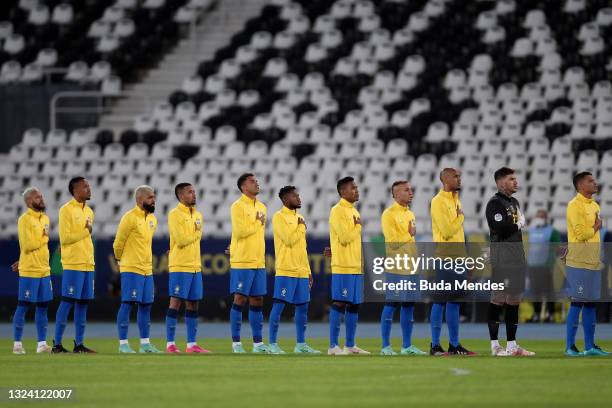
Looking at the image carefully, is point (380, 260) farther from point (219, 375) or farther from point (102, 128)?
point (102, 128)

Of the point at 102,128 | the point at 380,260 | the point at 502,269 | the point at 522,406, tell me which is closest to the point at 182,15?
the point at 102,128

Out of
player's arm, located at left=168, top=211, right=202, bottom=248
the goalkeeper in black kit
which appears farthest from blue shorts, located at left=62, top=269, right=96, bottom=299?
the goalkeeper in black kit

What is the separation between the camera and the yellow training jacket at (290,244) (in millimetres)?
18094

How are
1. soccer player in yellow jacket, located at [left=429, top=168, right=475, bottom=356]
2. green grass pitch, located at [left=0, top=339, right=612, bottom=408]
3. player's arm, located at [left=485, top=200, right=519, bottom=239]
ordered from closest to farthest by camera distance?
green grass pitch, located at [left=0, top=339, right=612, bottom=408], player's arm, located at [left=485, top=200, right=519, bottom=239], soccer player in yellow jacket, located at [left=429, top=168, right=475, bottom=356]

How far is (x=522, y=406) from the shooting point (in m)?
11.2

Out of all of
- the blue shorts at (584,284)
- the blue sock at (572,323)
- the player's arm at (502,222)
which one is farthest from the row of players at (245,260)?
the player's arm at (502,222)

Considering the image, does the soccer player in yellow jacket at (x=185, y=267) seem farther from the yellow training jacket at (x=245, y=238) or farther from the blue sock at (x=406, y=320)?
the blue sock at (x=406, y=320)

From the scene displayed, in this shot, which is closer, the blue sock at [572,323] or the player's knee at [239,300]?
the blue sock at [572,323]

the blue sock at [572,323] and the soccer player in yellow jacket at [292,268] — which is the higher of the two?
the soccer player in yellow jacket at [292,268]

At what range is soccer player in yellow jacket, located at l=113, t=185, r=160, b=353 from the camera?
17.9 m

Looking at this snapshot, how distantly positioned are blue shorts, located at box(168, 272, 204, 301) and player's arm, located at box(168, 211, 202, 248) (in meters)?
0.44

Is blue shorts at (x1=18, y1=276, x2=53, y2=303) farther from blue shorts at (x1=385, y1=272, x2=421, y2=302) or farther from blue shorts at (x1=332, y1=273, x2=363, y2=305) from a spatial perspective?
blue shorts at (x1=385, y1=272, x2=421, y2=302)

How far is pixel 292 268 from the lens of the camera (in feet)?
59.4

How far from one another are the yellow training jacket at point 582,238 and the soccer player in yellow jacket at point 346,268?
2797 mm
